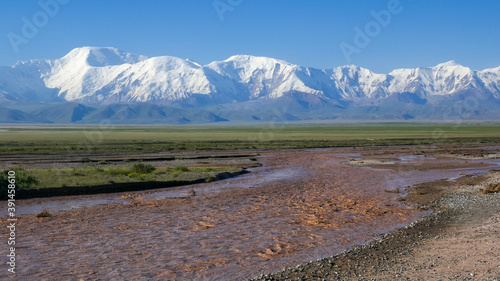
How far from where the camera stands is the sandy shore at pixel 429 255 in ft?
45.3

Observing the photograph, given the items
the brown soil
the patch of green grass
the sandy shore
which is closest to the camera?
the sandy shore

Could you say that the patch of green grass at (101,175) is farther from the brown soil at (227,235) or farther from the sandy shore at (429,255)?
the sandy shore at (429,255)

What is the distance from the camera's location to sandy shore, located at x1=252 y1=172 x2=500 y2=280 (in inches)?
544

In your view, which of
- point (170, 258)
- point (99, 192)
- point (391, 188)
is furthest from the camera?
point (391, 188)

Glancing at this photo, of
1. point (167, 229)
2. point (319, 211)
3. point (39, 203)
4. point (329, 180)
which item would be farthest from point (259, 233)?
point (329, 180)

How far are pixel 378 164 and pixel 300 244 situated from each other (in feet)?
122

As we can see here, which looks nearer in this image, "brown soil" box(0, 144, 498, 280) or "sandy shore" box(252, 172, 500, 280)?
"sandy shore" box(252, 172, 500, 280)

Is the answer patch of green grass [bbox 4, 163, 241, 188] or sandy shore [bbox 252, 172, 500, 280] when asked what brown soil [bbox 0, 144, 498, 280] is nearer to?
sandy shore [bbox 252, 172, 500, 280]

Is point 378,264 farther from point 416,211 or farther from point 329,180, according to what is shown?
point 329,180

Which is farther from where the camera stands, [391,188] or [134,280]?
[391,188]

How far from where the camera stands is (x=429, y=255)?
1596 centimetres

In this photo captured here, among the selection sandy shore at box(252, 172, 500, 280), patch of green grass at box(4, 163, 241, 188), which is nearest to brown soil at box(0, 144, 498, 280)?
sandy shore at box(252, 172, 500, 280)

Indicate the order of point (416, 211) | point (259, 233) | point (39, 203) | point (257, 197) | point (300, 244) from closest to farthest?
point (300, 244), point (259, 233), point (416, 211), point (39, 203), point (257, 197)

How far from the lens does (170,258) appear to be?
662 inches
